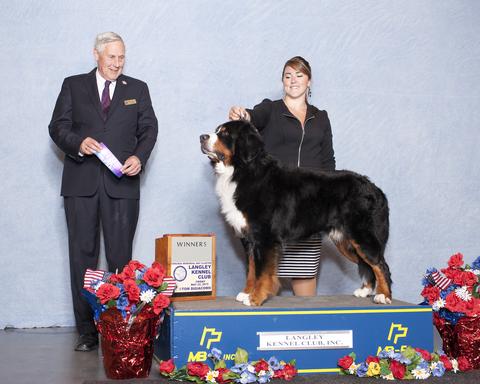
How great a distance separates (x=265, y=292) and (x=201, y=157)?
1917 mm

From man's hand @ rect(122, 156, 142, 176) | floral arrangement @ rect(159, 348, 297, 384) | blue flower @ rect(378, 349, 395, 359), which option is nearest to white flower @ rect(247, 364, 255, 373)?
floral arrangement @ rect(159, 348, 297, 384)

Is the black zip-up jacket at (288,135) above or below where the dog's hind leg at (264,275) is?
above

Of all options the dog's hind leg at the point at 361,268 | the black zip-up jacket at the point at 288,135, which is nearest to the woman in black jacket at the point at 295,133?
the black zip-up jacket at the point at 288,135

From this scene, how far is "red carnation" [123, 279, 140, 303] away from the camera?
309 centimetres

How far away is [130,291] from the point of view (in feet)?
10.1

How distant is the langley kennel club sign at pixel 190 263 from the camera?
3.64 metres

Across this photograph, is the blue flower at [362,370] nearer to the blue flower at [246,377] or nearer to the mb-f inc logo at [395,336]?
the mb-f inc logo at [395,336]

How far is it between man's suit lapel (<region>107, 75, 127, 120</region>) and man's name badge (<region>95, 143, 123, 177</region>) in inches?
14.1

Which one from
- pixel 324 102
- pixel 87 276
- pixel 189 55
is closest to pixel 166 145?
pixel 189 55

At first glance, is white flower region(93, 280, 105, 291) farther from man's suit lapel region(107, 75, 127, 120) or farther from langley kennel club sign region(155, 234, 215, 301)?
man's suit lapel region(107, 75, 127, 120)

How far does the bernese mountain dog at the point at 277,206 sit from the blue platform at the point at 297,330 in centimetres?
20

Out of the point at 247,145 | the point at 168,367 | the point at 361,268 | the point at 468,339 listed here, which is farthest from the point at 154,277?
the point at 468,339

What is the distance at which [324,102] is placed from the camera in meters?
5.25

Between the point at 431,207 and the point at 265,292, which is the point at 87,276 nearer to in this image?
the point at 265,292
